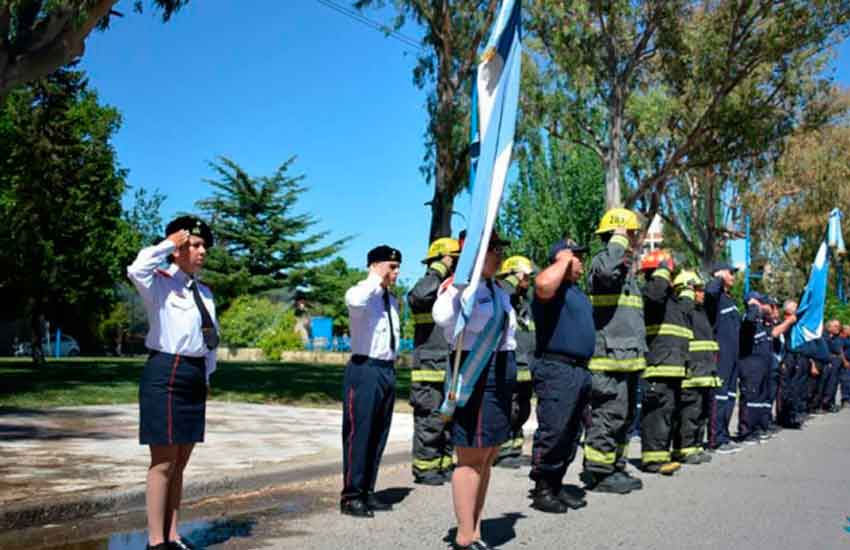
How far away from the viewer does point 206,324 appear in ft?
18.3

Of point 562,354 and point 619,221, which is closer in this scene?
point 562,354

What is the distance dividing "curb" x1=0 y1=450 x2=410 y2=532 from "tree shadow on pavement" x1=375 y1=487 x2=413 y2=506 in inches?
35.5

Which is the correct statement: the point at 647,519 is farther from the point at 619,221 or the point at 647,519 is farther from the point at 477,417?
the point at 619,221

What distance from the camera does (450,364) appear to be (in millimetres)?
5645

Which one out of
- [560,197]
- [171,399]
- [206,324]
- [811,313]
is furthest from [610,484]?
[560,197]

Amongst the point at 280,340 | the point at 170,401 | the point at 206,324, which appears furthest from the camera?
the point at 280,340

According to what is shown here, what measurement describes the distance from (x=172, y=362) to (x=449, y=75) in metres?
15.7

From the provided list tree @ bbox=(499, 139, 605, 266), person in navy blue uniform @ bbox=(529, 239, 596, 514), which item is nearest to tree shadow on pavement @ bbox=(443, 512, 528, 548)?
person in navy blue uniform @ bbox=(529, 239, 596, 514)

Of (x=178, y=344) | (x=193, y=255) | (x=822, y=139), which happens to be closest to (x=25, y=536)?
(x=178, y=344)

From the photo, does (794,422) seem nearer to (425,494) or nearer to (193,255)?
(425,494)

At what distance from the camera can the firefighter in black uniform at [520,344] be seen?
29.6 feet

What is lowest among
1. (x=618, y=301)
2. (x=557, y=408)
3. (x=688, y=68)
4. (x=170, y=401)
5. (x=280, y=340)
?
(x=557, y=408)

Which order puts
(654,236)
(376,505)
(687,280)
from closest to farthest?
(376,505) < (687,280) < (654,236)

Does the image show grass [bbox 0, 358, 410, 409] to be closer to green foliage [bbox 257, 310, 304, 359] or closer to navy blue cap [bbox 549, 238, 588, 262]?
navy blue cap [bbox 549, 238, 588, 262]
